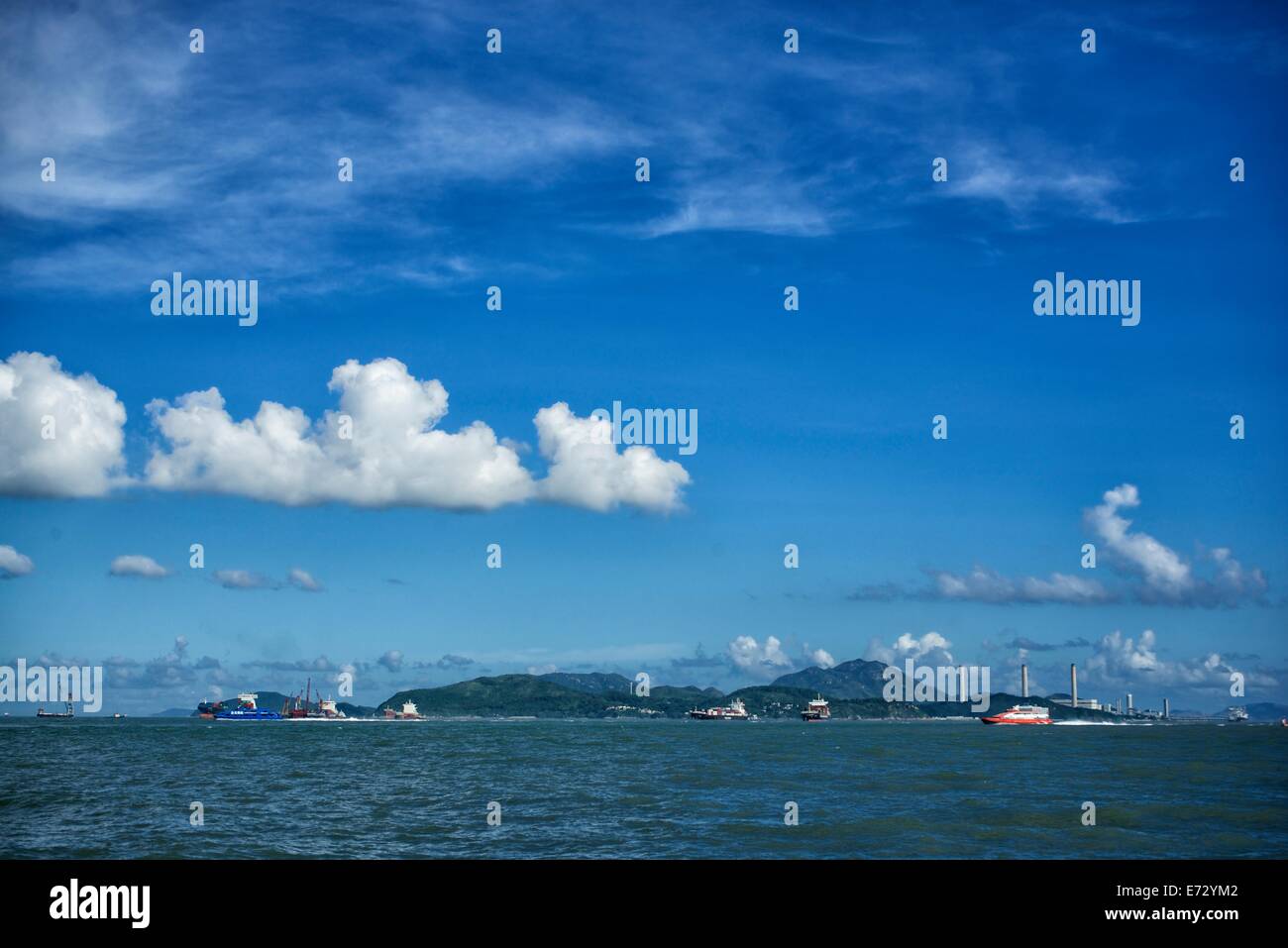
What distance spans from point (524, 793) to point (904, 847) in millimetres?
20965

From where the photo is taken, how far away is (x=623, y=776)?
57.5 metres
